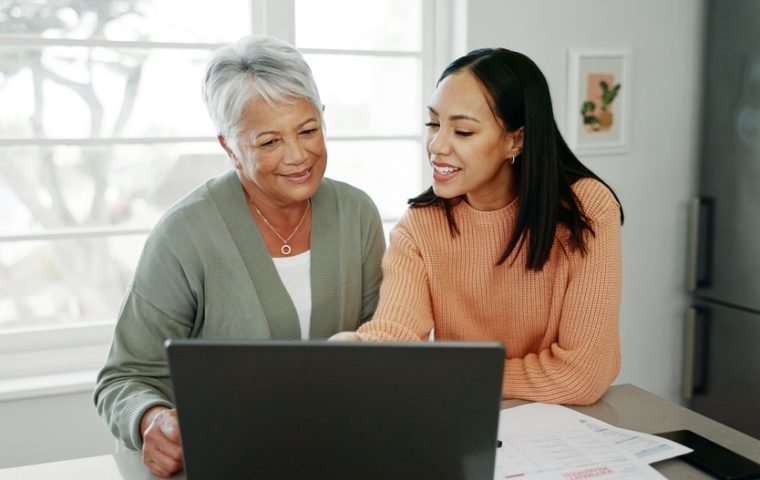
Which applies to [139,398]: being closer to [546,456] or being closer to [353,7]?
[546,456]

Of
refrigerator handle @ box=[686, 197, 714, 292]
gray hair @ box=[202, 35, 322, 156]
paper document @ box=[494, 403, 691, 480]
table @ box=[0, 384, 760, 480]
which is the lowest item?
table @ box=[0, 384, 760, 480]

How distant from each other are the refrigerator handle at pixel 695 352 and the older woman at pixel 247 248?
5.81 feet

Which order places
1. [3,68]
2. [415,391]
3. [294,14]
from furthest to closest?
[294,14]
[3,68]
[415,391]

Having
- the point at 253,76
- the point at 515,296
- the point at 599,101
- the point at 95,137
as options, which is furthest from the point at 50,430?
the point at 599,101

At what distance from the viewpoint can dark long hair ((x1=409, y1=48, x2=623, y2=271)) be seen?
1.45 m

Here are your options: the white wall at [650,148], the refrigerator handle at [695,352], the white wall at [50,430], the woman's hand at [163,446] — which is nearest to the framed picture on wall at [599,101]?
the white wall at [650,148]

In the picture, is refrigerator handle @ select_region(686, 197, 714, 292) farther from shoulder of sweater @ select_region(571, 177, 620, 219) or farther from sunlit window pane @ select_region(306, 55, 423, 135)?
shoulder of sweater @ select_region(571, 177, 620, 219)

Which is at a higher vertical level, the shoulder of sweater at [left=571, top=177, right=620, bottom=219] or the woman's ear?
the woman's ear

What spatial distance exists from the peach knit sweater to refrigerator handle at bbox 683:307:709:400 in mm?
1587

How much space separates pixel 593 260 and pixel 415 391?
721 millimetres

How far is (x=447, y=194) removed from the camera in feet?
4.89

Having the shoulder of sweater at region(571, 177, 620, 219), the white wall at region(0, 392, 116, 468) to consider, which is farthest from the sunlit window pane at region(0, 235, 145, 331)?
the shoulder of sweater at region(571, 177, 620, 219)

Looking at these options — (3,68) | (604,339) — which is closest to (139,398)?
(604,339)

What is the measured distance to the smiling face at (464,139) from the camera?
1453mm
